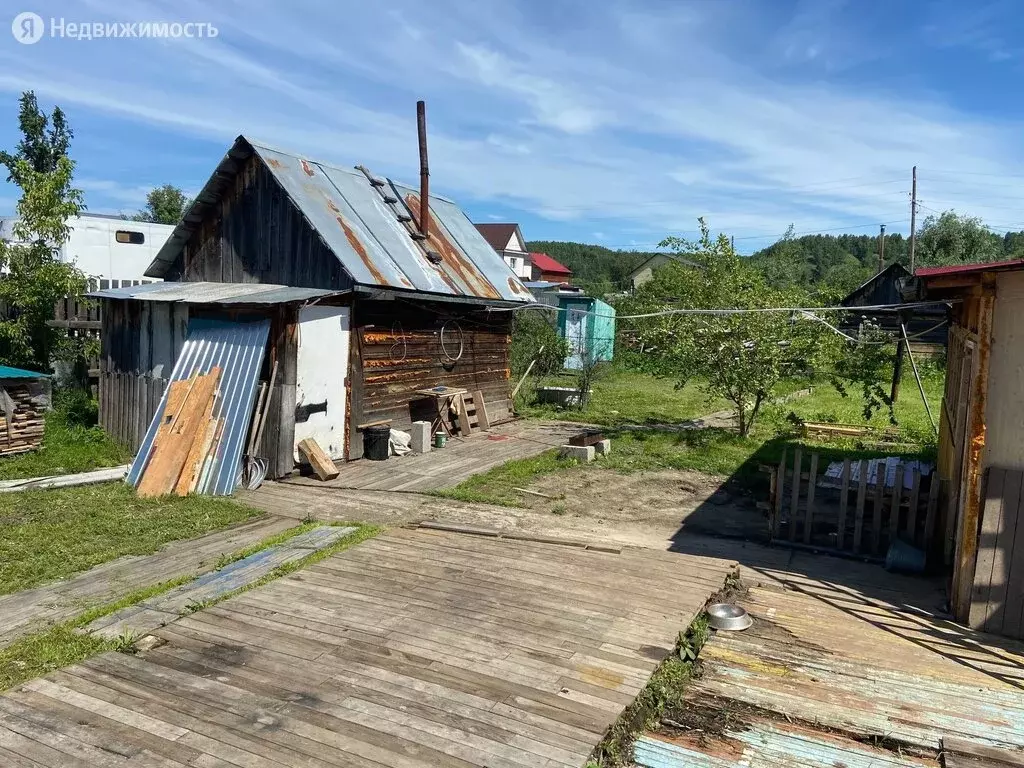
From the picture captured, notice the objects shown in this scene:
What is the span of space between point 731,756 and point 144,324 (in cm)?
1124

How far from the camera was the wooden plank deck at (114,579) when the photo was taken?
5762 millimetres

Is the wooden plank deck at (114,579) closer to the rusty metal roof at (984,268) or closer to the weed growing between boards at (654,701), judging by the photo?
the weed growing between boards at (654,701)

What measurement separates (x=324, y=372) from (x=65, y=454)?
13.0ft

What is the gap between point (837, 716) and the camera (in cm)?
440

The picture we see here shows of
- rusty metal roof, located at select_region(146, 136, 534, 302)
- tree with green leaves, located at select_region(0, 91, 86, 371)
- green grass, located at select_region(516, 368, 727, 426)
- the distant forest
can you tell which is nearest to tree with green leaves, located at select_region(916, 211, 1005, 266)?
the distant forest

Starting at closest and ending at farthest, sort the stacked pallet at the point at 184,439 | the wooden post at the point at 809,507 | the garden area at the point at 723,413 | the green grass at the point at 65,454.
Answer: the wooden post at the point at 809,507, the stacked pallet at the point at 184,439, the green grass at the point at 65,454, the garden area at the point at 723,413

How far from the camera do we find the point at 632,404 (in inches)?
811

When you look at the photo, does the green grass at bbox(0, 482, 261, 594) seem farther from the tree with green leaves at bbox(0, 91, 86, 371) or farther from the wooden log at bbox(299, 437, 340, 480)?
the tree with green leaves at bbox(0, 91, 86, 371)

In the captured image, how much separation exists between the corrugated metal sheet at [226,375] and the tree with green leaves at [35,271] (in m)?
3.17

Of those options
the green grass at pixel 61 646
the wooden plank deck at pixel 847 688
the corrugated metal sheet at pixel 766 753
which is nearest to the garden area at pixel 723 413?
the wooden plank deck at pixel 847 688

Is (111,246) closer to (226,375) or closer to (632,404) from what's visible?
(226,375)

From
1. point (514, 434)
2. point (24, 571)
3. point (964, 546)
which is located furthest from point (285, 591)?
point (514, 434)

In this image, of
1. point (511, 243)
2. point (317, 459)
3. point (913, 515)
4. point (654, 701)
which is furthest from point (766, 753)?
point (511, 243)

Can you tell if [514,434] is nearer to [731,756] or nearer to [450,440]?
[450,440]
